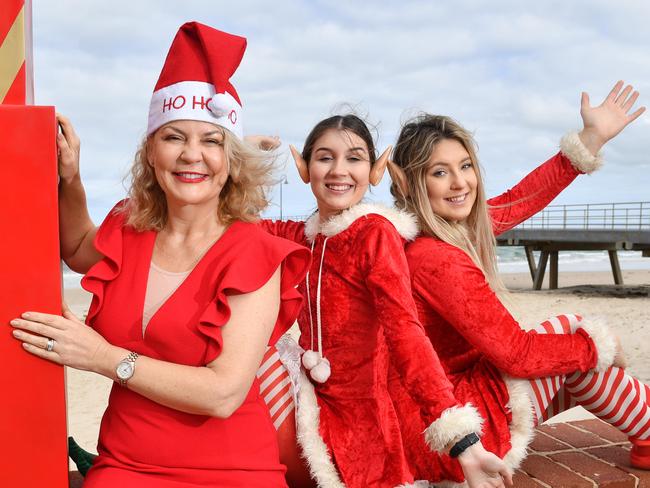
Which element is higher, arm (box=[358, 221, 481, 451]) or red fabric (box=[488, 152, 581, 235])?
red fabric (box=[488, 152, 581, 235])

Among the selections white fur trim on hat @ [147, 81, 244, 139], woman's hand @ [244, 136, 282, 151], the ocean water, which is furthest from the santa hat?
the ocean water

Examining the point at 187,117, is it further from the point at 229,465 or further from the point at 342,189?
the point at 229,465

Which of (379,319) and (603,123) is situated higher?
(603,123)

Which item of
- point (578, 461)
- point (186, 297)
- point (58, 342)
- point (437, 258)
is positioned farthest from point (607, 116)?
point (58, 342)

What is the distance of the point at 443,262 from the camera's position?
9.01 ft

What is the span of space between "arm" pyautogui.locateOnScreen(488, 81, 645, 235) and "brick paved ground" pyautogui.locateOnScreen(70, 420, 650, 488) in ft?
3.75

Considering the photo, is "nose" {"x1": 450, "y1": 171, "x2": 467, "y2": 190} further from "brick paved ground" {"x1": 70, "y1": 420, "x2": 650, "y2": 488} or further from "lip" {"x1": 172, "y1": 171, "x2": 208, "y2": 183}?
"brick paved ground" {"x1": 70, "y1": 420, "x2": 650, "y2": 488}

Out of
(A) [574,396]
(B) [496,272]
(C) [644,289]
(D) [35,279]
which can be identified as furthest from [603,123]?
(C) [644,289]

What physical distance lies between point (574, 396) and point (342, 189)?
136 centimetres

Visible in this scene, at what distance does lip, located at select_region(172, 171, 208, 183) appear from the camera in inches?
90.9

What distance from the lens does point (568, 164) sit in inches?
147

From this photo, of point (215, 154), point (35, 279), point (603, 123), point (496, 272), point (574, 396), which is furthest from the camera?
point (603, 123)

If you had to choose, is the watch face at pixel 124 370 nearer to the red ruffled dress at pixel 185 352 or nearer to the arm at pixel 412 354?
the red ruffled dress at pixel 185 352

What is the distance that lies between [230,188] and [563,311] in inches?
495
